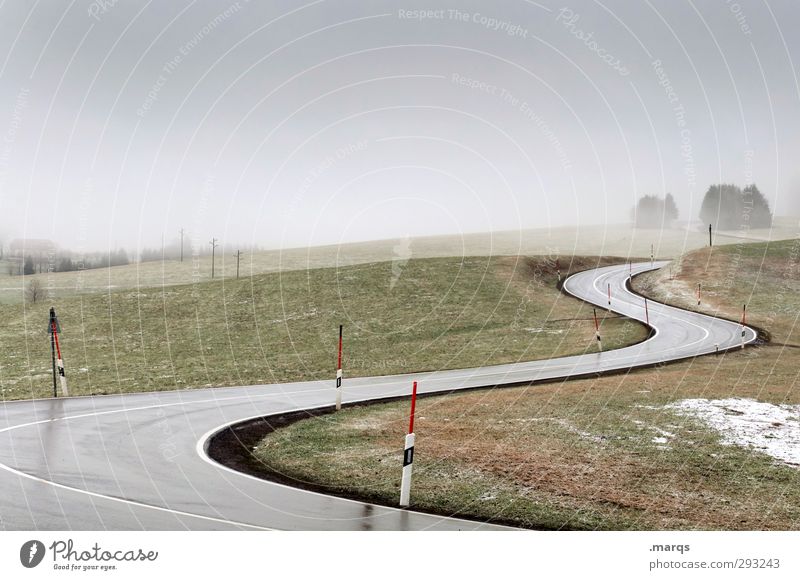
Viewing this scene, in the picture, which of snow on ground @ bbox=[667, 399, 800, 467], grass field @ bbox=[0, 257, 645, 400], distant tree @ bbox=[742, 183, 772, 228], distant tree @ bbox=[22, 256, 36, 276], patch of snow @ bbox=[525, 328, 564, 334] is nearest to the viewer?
snow on ground @ bbox=[667, 399, 800, 467]

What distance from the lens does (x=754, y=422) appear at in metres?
14.8

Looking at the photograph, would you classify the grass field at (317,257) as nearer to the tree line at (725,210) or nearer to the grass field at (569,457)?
the tree line at (725,210)

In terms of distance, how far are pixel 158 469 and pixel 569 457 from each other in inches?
330

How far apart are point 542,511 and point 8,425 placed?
542 inches

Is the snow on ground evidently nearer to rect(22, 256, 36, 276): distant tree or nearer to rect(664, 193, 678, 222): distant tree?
rect(22, 256, 36, 276): distant tree

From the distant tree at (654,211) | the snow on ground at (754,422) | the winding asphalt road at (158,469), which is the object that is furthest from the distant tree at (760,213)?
the snow on ground at (754,422)

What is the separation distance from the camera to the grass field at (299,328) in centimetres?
3341

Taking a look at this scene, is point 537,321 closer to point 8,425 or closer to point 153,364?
point 153,364

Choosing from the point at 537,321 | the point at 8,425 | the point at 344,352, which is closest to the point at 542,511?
the point at 8,425

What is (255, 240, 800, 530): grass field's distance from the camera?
9250 mm

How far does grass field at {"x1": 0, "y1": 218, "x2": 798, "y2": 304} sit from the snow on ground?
55.2 metres

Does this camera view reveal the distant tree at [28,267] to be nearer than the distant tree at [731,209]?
Yes

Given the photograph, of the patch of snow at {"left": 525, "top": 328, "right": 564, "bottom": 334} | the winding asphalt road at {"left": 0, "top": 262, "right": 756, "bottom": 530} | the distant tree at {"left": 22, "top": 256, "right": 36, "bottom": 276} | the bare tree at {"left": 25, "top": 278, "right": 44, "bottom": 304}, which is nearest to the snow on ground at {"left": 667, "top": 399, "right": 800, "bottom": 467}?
the winding asphalt road at {"left": 0, "top": 262, "right": 756, "bottom": 530}

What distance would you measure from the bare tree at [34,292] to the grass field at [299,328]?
9.46 feet
